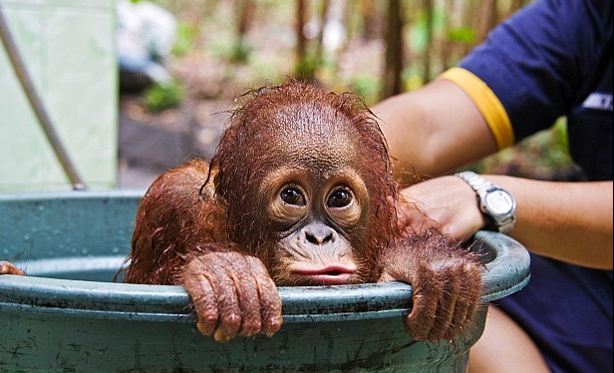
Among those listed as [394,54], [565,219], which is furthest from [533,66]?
[394,54]

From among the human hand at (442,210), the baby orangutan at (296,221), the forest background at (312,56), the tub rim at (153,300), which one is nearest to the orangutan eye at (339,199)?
the baby orangutan at (296,221)

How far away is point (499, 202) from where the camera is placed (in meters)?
1.35

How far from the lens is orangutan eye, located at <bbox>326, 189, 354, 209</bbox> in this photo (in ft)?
3.75

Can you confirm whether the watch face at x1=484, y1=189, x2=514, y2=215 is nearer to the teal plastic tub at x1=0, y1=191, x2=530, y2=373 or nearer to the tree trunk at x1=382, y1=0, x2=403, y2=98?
the teal plastic tub at x1=0, y1=191, x2=530, y2=373

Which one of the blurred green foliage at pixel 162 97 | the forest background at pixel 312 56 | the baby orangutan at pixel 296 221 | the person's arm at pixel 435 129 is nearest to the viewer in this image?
the baby orangutan at pixel 296 221

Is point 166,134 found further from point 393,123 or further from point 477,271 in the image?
point 477,271

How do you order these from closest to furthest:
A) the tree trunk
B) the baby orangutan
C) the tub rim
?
1. the tub rim
2. the baby orangutan
3. the tree trunk

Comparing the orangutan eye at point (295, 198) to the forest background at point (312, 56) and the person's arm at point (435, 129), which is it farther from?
the forest background at point (312, 56)

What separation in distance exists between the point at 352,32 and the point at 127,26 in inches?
135

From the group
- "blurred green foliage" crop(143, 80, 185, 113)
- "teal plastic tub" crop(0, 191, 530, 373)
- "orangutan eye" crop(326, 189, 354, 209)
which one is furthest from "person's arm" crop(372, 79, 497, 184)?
"blurred green foliage" crop(143, 80, 185, 113)

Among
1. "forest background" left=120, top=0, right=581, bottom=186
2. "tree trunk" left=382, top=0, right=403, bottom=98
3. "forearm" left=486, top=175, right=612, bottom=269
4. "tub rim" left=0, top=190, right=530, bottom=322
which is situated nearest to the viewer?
"tub rim" left=0, top=190, right=530, bottom=322

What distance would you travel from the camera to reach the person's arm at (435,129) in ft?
5.51

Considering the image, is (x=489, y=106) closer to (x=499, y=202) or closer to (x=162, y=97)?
(x=499, y=202)

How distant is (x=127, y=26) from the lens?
7.45 meters
